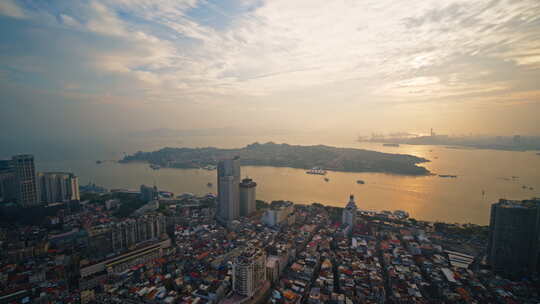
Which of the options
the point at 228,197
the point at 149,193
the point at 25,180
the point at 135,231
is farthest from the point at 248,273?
the point at 25,180

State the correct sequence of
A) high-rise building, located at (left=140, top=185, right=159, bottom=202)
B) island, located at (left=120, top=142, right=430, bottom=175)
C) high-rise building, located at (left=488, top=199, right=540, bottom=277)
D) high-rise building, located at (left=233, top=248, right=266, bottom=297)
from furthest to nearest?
island, located at (left=120, top=142, right=430, bottom=175)
high-rise building, located at (left=140, top=185, right=159, bottom=202)
high-rise building, located at (left=488, top=199, right=540, bottom=277)
high-rise building, located at (left=233, top=248, right=266, bottom=297)

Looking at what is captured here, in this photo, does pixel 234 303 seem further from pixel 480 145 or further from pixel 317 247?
pixel 480 145

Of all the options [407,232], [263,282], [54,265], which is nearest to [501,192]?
[407,232]

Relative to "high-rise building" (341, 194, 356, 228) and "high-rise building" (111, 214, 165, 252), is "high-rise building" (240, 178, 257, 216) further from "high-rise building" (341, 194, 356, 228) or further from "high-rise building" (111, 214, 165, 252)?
"high-rise building" (341, 194, 356, 228)

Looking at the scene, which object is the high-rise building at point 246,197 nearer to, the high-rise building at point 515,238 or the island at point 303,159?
the high-rise building at point 515,238

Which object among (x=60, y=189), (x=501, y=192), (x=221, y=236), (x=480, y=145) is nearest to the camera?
(x=221, y=236)

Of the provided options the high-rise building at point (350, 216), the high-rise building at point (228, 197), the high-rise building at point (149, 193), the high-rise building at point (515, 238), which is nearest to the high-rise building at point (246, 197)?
the high-rise building at point (228, 197)

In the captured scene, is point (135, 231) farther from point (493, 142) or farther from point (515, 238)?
point (493, 142)

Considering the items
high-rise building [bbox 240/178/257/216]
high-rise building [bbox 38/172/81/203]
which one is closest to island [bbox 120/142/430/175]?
high-rise building [bbox 240/178/257/216]
